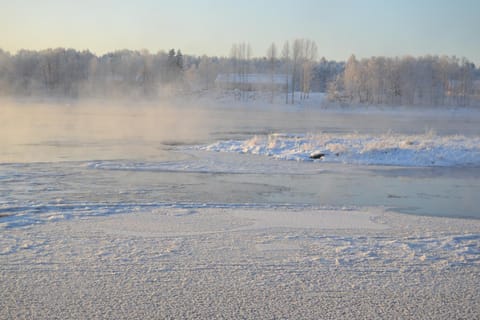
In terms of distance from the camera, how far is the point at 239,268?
21.2 feet

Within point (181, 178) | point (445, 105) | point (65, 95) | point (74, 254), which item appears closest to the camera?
point (74, 254)

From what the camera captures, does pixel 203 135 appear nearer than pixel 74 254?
No

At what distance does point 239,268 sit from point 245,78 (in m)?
99.4

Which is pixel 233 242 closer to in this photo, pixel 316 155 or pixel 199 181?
pixel 199 181

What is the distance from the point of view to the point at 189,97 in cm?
8744

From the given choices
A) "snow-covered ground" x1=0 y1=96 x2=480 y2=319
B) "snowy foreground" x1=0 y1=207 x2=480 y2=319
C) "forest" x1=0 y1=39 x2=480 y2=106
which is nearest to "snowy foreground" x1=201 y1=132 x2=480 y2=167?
"snow-covered ground" x1=0 y1=96 x2=480 y2=319

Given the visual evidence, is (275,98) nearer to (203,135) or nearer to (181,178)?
(203,135)

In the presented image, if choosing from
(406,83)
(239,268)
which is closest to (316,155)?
(239,268)

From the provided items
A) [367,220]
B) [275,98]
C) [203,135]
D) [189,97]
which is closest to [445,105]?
[275,98]

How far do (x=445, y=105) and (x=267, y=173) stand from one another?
76.7 m

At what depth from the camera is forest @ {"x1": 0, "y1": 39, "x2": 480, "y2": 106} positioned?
88.2 meters

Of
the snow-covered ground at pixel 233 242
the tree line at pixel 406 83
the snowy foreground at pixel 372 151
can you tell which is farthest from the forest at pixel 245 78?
the snow-covered ground at pixel 233 242

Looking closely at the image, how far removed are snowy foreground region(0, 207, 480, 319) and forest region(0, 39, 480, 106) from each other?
2881 inches

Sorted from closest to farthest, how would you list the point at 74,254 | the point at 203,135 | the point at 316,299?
the point at 316,299 → the point at 74,254 → the point at 203,135
